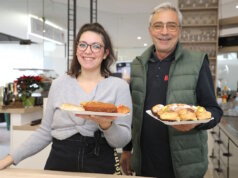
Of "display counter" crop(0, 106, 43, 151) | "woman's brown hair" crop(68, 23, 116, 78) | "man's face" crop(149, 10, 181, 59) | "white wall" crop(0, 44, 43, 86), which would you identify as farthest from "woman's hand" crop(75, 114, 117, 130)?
"white wall" crop(0, 44, 43, 86)

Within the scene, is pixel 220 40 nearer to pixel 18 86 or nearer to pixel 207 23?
pixel 207 23

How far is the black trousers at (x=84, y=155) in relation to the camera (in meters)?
1.07

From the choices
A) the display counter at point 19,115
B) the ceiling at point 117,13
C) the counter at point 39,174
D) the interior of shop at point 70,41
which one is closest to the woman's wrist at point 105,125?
the counter at point 39,174

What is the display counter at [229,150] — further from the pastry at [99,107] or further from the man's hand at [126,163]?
the pastry at [99,107]

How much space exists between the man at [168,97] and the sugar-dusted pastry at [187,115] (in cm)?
27

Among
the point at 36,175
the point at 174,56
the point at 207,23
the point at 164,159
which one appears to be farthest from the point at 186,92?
the point at 207,23

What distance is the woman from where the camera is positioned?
1070 mm

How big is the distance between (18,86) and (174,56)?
87.6 inches

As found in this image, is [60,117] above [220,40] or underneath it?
underneath

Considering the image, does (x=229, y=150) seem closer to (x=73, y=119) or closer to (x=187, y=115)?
(x=187, y=115)

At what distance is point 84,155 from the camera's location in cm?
107

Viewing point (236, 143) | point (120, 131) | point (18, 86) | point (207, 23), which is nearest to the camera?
point (120, 131)

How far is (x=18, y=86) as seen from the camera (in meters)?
3.12

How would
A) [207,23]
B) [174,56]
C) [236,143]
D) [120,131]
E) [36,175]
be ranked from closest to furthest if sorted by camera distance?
1. [36,175]
2. [120,131]
3. [174,56]
4. [236,143]
5. [207,23]
